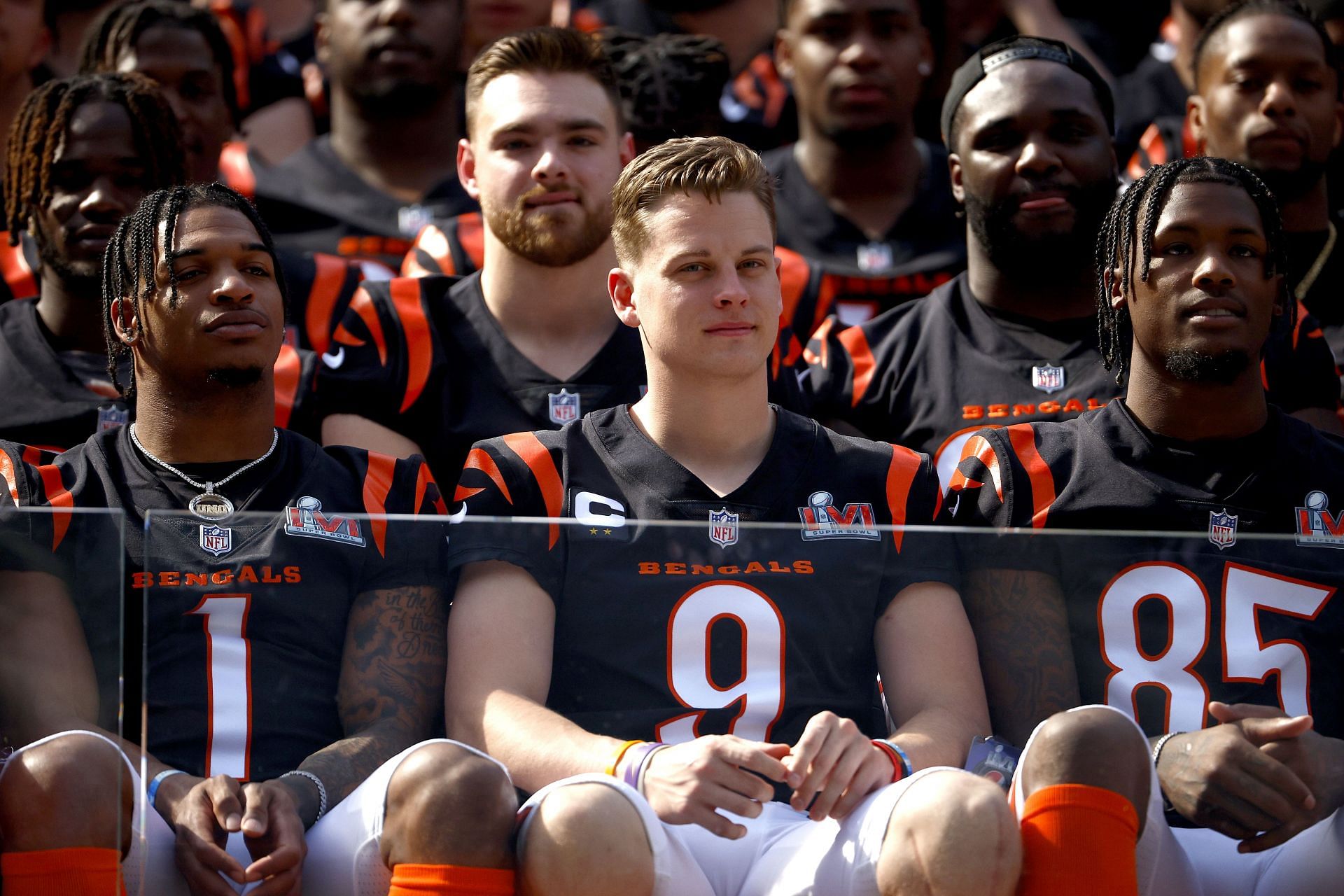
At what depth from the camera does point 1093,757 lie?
271 cm

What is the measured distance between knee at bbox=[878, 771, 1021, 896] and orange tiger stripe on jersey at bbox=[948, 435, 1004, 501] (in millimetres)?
970

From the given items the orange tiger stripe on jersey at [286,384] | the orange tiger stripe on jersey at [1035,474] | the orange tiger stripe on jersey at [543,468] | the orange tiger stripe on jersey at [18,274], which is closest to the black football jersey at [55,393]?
the orange tiger stripe on jersey at [286,384]

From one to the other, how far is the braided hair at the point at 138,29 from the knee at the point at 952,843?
385cm

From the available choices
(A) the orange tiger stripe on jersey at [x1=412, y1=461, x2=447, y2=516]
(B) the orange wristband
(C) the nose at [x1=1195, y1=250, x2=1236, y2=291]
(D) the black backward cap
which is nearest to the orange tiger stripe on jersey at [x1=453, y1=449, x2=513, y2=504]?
(A) the orange tiger stripe on jersey at [x1=412, y1=461, x2=447, y2=516]

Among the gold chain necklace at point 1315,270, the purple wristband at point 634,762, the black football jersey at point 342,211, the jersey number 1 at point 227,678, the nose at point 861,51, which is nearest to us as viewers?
the purple wristband at point 634,762

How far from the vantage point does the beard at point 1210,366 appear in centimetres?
361

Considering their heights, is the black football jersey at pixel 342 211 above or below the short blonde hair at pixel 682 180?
above

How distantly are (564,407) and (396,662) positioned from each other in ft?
4.13

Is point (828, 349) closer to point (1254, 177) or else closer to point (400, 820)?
point (1254, 177)

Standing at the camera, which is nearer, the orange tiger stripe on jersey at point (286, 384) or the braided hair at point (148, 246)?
the braided hair at point (148, 246)

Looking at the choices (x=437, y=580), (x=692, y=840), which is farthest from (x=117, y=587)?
(x=692, y=840)

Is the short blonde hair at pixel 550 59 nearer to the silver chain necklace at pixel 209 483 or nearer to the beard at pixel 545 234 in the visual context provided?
the beard at pixel 545 234

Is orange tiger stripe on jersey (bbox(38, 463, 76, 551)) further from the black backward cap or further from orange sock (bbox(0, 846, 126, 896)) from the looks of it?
the black backward cap

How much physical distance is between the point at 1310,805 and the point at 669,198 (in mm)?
1661
